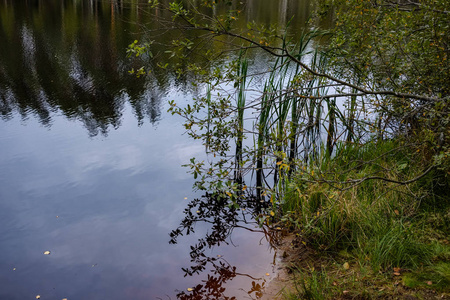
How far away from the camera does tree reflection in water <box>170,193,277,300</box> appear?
4309mm

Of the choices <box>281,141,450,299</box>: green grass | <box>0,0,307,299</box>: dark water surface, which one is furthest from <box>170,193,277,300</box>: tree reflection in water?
A: <box>281,141,450,299</box>: green grass

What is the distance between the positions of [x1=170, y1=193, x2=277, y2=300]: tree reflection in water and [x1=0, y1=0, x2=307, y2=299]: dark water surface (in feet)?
0.27

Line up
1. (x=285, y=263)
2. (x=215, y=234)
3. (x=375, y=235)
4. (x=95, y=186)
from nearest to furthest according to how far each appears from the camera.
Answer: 1. (x=375, y=235)
2. (x=285, y=263)
3. (x=215, y=234)
4. (x=95, y=186)

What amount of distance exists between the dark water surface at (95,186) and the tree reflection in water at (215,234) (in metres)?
0.08

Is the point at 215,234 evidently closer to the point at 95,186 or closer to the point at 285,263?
the point at 285,263

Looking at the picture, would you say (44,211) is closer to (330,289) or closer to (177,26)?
(177,26)

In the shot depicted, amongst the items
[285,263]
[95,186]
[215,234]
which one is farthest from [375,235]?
[95,186]

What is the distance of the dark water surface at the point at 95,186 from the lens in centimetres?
450

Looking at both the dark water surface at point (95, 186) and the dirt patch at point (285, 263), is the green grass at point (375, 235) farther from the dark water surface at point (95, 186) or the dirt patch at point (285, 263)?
the dark water surface at point (95, 186)

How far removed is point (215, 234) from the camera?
535cm

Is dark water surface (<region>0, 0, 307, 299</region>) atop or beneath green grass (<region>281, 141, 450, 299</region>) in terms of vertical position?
beneath

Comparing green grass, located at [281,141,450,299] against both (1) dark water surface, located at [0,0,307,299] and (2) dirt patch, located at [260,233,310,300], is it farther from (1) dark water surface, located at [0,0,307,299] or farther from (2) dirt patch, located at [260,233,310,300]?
(1) dark water surface, located at [0,0,307,299]

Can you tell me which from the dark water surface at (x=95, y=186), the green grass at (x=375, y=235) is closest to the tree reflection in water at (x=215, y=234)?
the dark water surface at (x=95, y=186)

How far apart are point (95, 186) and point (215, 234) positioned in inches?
85.5
